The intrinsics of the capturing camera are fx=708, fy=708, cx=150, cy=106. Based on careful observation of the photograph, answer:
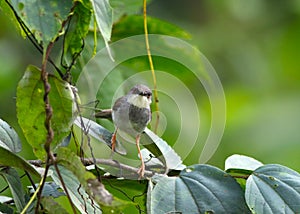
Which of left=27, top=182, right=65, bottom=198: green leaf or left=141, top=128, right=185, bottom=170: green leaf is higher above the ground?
left=141, top=128, right=185, bottom=170: green leaf

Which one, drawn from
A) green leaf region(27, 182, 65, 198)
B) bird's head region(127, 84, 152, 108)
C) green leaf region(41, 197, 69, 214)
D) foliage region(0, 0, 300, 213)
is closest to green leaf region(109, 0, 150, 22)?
bird's head region(127, 84, 152, 108)

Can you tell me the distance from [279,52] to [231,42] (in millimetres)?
348

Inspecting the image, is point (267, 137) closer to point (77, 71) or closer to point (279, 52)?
point (279, 52)

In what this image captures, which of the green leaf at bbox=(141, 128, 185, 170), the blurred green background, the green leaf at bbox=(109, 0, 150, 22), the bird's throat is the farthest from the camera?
the blurred green background

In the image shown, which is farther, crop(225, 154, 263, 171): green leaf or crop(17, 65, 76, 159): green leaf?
crop(225, 154, 263, 171): green leaf

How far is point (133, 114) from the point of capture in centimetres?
113

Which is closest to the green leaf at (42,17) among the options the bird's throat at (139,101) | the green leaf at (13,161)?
the green leaf at (13,161)

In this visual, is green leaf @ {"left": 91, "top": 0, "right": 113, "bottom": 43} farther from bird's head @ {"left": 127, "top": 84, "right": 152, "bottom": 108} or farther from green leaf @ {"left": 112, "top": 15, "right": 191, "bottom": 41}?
green leaf @ {"left": 112, "top": 15, "right": 191, "bottom": 41}

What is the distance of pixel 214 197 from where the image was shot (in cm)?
97

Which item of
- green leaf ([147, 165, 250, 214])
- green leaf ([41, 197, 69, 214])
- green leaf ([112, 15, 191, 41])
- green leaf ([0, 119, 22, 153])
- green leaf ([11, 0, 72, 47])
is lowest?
green leaf ([41, 197, 69, 214])

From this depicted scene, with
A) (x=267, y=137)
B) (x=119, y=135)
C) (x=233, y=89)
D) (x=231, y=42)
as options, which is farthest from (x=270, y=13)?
(x=119, y=135)

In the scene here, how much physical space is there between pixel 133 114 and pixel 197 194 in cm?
22

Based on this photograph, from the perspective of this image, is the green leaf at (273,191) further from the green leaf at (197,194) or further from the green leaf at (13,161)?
the green leaf at (13,161)

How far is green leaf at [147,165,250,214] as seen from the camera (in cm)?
94
